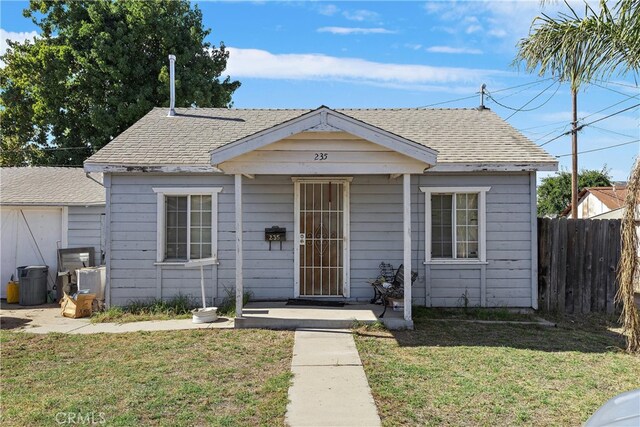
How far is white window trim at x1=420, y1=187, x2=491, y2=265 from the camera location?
806 cm

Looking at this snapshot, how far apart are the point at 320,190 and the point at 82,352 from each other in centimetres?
475

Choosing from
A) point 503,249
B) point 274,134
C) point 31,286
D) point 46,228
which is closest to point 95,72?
point 46,228

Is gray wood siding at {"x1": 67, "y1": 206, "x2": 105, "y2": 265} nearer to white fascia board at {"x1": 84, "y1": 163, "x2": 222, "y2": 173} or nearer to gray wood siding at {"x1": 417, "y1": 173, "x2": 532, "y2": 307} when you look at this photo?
white fascia board at {"x1": 84, "y1": 163, "x2": 222, "y2": 173}

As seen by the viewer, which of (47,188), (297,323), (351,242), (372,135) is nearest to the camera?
(372,135)

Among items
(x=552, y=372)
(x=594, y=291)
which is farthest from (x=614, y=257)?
(x=552, y=372)

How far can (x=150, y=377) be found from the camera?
474cm

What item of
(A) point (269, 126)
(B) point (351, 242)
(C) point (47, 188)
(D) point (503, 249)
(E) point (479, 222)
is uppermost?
(A) point (269, 126)

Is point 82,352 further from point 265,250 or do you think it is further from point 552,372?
point 552,372

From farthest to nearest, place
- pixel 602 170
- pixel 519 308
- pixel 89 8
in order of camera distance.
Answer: pixel 602 170 < pixel 89 8 < pixel 519 308

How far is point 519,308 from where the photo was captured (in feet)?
26.4

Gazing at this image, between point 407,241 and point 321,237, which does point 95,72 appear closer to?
point 321,237

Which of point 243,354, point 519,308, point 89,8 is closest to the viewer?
point 243,354

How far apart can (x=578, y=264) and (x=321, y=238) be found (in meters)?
5.04

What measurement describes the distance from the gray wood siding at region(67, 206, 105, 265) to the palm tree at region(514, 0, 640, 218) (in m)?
9.99
